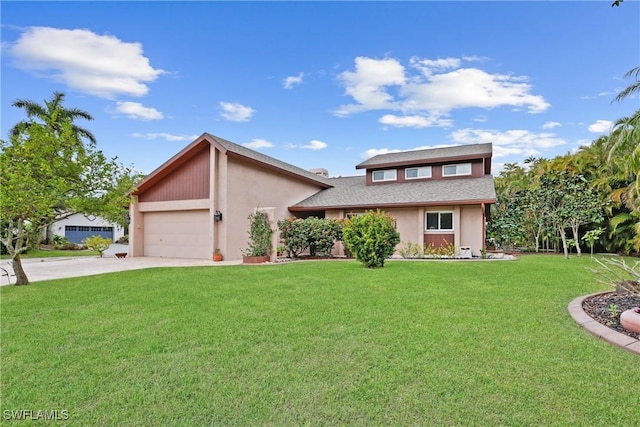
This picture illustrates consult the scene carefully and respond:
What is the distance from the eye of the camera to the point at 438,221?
1678cm

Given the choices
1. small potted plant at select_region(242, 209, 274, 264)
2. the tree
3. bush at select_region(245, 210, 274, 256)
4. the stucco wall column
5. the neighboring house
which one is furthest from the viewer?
the neighboring house

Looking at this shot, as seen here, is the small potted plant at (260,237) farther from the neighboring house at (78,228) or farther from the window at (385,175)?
the neighboring house at (78,228)

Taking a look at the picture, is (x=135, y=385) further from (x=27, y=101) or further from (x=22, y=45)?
(x=27, y=101)

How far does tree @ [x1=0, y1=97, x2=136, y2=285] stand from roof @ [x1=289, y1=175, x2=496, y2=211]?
34.3ft

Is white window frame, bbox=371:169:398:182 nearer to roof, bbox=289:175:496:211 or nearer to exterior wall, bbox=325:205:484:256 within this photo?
roof, bbox=289:175:496:211

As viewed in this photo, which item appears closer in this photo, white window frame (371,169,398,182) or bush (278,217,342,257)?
bush (278,217,342,257)

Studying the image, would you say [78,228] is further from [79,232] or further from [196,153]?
[196,153]

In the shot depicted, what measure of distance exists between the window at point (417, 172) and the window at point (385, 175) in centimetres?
74

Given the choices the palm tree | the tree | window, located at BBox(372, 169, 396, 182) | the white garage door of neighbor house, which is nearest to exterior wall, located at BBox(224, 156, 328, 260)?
the white garage door of neighbor house

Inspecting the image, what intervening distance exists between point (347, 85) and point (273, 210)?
8.25 meters

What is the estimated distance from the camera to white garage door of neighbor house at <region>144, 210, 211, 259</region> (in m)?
16.6

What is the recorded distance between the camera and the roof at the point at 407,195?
1591cm

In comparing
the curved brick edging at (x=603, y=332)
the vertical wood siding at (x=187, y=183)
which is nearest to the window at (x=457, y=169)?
the vertical wood siding at (x=187, y=183)

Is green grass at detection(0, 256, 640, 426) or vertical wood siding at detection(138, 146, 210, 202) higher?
vertical wood siding at detection(138, 146, 210, 202)
